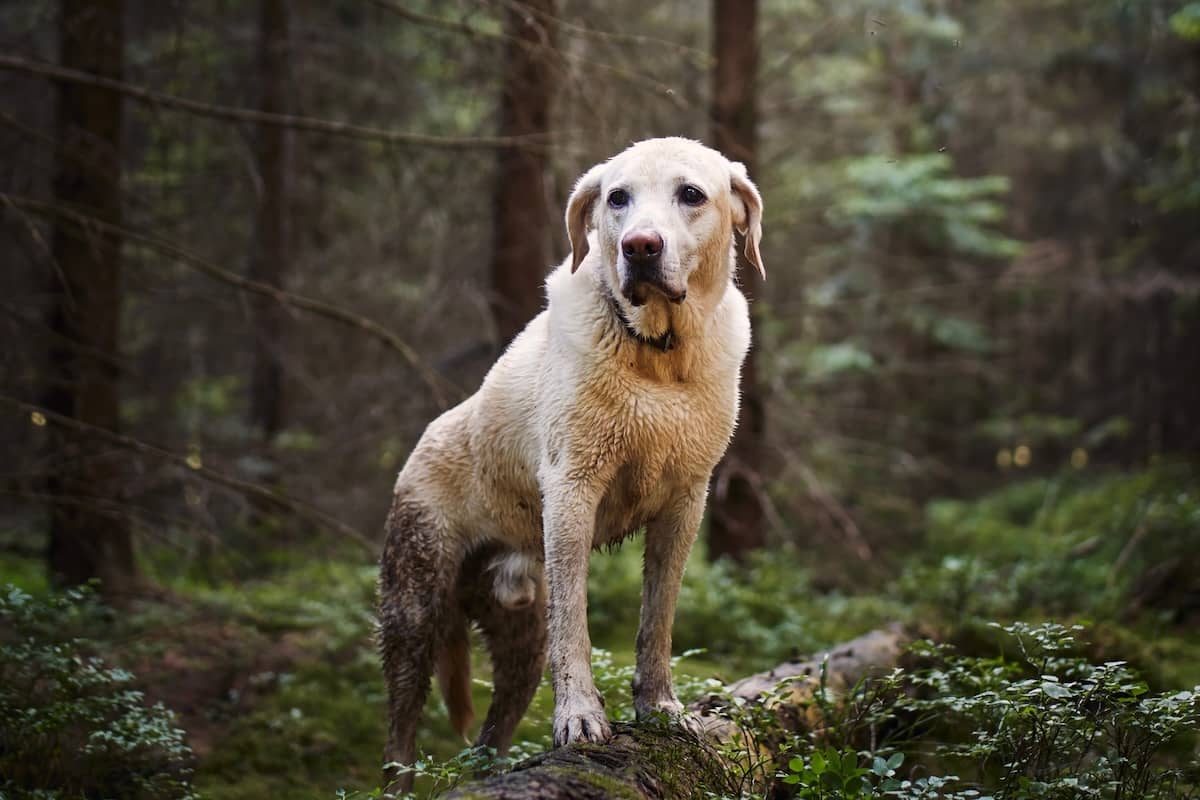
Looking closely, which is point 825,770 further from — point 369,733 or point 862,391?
point 862,391

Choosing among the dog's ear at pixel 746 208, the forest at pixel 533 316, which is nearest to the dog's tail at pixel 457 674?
the forest at pixel 533 316

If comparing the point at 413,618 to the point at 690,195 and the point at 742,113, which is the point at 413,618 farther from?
the point at 742,113

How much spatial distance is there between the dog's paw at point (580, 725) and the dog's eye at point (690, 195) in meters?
2.07

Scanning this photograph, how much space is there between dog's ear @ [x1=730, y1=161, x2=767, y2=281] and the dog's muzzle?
616 mm

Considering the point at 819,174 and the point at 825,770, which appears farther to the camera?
the point at 819,174

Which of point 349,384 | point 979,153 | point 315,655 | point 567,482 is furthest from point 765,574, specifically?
point 979,153

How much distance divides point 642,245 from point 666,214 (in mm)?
230

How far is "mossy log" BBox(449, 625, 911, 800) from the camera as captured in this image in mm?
3469

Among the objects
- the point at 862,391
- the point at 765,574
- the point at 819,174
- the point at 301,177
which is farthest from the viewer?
the point at 862,391

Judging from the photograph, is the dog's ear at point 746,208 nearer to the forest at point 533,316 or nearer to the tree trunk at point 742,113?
the forest at point 533,316

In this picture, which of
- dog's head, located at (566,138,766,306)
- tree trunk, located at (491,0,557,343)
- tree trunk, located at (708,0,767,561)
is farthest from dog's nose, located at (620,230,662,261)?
tree trunk, located at (708,0,767,561)

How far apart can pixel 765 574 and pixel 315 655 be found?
4648 millimetres

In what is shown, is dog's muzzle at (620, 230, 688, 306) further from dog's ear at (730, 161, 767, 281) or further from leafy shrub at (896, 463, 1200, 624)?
leafy shrub at (896, 463, 1200, 624)

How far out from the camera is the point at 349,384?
43.1 ft
